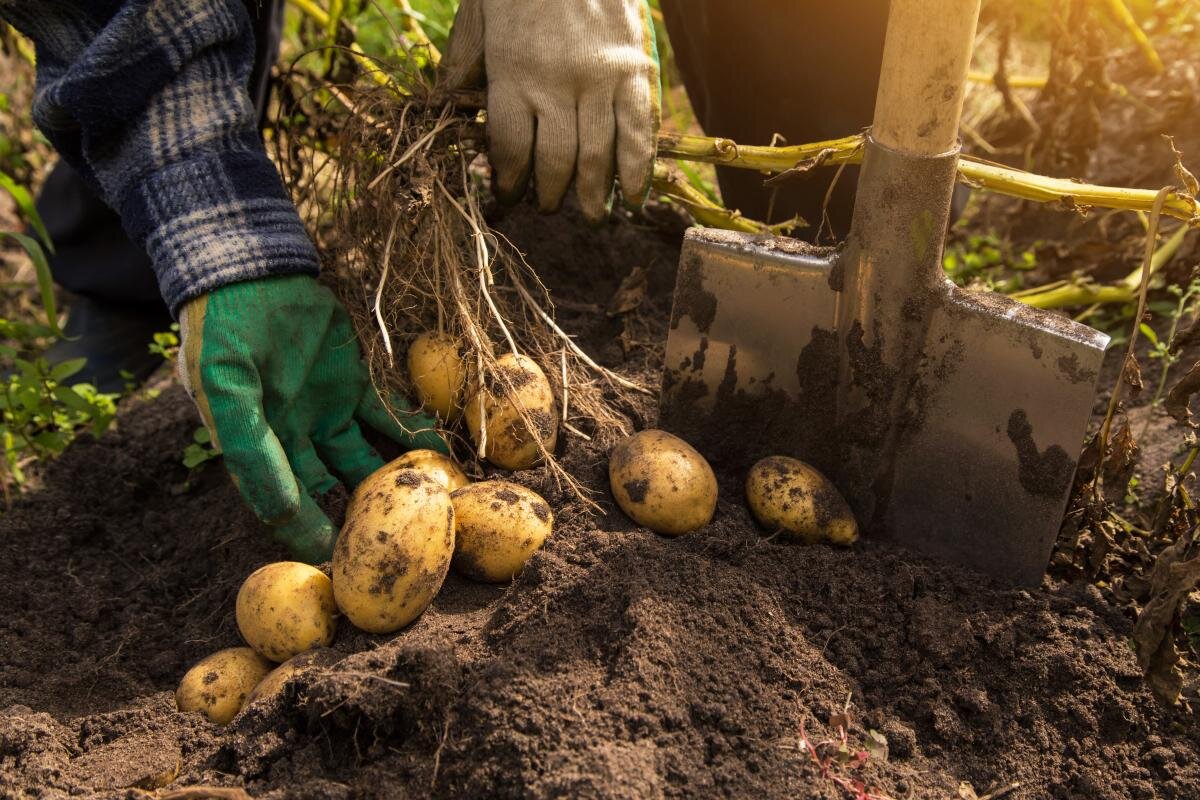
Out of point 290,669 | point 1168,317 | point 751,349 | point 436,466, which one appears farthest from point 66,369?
point 1168,317

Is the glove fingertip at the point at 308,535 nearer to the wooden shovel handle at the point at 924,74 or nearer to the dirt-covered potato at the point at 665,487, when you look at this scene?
the dirt-covered potato at the point at 665,487

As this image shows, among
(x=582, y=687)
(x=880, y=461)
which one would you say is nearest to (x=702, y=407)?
(x=880, y=461)

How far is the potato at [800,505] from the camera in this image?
6.52ft

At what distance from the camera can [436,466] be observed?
6.84 ft

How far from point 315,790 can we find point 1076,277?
2.46 m

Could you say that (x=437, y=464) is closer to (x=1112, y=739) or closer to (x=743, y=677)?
(x=743, y=677)

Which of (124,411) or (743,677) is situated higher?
(743,677)

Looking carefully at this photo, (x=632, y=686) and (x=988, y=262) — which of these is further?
(x=988, y=262)

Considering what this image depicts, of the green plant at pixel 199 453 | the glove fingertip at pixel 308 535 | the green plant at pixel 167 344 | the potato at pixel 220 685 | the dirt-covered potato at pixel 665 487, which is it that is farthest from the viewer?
the green plant at pixel 167 344

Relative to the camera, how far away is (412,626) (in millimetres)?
1850

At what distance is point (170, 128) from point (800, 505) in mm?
1568

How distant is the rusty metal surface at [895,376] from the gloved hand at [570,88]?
0.29 metres

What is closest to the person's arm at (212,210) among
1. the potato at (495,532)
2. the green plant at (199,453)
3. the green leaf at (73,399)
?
the potato at (495,532)

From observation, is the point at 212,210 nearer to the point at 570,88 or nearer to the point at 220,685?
the point at 570,88
